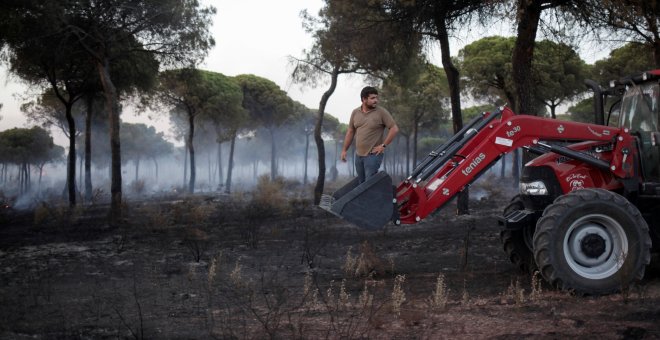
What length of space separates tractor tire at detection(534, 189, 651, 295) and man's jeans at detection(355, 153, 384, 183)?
222cm

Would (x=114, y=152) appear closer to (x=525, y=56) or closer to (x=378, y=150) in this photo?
(x=525, y=56)

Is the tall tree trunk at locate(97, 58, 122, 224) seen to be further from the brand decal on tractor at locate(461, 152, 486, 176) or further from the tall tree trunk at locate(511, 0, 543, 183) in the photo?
the brand decal on tractor at locate(461, 152, 486, 176)

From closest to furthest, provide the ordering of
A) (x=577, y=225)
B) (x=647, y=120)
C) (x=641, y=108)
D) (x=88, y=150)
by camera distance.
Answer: (x=577, y=225)
(x=647, y=120)
(x=641, y=108)
(x=88, y=150)

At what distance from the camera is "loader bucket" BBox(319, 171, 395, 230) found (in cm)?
671

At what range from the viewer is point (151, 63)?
2100 cm

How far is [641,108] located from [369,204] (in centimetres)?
355

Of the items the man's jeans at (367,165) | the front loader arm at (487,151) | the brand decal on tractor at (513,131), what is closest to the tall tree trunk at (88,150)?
the man's jeans at (367,165)

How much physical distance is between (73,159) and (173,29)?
785 cm

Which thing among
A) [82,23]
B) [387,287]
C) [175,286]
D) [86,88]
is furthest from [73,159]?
[387,287]

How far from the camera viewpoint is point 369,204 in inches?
266

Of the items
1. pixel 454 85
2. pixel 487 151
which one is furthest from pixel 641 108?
pixel 454 85

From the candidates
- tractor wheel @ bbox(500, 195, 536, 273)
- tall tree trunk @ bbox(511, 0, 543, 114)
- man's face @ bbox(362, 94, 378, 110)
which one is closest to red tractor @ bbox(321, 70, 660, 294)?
tractor wheel @ bbox(500, 195, 536, 273)

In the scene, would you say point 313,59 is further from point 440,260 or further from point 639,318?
point 639,318

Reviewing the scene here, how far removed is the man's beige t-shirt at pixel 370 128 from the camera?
775 centimetres
